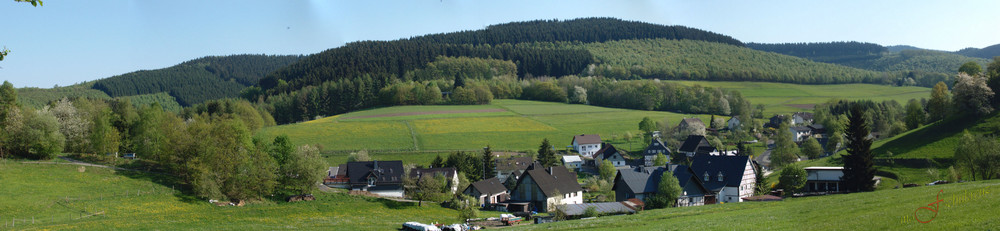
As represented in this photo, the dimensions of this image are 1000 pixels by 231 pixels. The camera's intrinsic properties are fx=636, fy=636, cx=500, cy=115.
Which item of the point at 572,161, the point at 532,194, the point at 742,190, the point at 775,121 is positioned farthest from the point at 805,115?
the point at 532,194

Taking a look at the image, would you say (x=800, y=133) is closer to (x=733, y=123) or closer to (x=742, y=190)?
(x=733, y=123)

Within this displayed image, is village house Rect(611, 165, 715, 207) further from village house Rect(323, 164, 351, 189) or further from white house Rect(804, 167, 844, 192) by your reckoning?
village house Rect(323, 164, 351, 189)

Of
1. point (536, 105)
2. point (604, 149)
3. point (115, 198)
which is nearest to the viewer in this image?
point (115, 198)

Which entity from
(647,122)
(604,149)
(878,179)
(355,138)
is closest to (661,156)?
(604,149)

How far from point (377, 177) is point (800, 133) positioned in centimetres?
9173

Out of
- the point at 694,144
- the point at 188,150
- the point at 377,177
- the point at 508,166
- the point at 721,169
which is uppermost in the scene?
the point at 188,150

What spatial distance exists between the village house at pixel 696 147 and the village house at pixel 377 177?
5211 cm

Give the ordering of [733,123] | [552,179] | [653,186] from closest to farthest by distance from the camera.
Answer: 1. [653,186]
2. [552,179]
3. [733,123]

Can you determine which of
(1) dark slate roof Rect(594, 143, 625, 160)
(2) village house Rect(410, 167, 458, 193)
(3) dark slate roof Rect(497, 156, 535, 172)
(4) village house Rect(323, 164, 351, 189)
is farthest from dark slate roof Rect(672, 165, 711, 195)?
(1) dark slate roof Rect(594, 143, 625, 160)

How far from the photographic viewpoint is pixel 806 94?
18450 cm

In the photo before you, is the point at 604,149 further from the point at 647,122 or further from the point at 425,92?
the point at 425,92

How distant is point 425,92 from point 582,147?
202ft

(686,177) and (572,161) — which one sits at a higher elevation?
(686,177)

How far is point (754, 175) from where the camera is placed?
6562 centimetres
